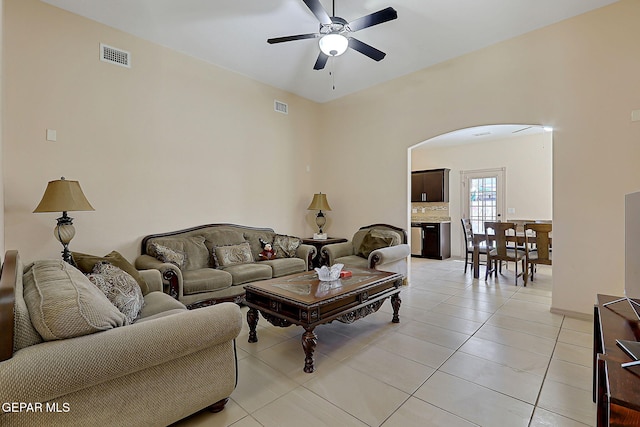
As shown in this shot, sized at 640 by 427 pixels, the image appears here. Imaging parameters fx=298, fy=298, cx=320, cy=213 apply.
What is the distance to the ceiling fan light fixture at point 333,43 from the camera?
9.60 feet

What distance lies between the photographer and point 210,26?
12.0 ft

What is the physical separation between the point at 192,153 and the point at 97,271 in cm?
230

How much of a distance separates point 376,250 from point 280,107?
123 inches

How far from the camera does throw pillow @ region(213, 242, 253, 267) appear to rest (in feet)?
13.3

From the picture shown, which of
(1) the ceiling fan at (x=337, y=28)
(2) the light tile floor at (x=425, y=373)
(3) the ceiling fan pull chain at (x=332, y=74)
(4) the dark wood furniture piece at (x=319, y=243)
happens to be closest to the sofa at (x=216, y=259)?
(4) the dark wood furniture piece at (x=319, y=243)

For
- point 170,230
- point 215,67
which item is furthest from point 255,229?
point 215,67

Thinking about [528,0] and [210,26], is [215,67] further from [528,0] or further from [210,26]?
[528,0]

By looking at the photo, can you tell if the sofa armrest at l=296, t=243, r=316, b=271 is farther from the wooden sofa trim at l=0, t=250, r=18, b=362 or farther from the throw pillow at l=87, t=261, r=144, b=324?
the wooden sofa trim at l=0, t=250, r=18, b=362

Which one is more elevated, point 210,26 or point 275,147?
point 210,26

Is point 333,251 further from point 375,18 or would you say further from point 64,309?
point 64,309

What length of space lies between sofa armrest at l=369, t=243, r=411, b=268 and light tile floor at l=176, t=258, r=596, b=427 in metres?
0.70

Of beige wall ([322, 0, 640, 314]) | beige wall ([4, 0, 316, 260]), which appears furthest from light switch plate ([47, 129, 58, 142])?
beige wall ([322, 0, 640, 314])

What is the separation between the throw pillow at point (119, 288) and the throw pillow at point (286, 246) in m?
2.43

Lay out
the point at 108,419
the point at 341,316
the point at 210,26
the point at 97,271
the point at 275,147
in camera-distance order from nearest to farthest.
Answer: the point at 108,419
the point at 97,271
the point at 341,316
the point at 210,26
the point at 275,147
